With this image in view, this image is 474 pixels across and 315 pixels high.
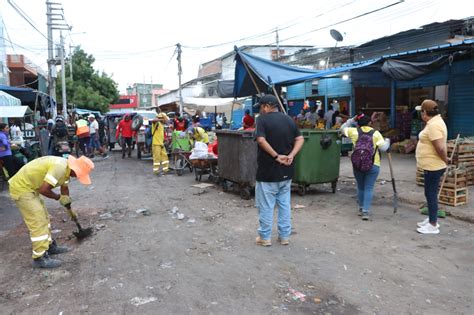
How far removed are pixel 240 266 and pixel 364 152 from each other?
2786mm

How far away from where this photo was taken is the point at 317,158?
771 cm

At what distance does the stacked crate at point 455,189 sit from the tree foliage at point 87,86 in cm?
3316

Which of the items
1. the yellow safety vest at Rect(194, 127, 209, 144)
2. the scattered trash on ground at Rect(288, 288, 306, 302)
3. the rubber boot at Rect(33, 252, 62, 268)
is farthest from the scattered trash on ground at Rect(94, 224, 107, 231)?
the yellow safety vest at Rect(194, 127, 209, 144)

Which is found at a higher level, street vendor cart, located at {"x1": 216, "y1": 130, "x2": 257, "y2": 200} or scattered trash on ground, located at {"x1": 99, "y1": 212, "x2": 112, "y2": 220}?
street vendor cart, located at {"x1": 216, "y1": 130, "x2": 257, "y2": 200}

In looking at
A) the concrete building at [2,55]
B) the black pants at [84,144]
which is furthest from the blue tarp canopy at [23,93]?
the concrete building at [2,55]

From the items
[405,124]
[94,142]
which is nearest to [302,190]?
[405,124]

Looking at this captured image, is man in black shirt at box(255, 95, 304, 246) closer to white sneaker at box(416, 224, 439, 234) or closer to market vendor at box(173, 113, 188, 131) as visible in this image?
white sneaker at box(416, 224, 439, 234)

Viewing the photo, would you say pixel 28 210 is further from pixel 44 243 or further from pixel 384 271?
pixel 384 271

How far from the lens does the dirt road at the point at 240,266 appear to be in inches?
138

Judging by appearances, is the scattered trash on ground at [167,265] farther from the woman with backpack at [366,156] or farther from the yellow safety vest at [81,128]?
the yellow safety vest at [81,128]

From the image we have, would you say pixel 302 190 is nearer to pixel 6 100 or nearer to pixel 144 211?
pixel 144 211

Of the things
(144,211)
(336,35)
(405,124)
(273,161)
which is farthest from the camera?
(336,35)

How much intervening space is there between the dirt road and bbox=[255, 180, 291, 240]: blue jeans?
229 millimetres

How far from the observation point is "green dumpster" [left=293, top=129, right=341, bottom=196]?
764cm
